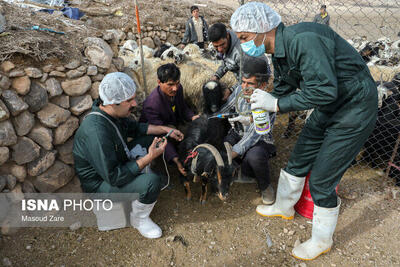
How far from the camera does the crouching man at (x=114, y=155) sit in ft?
7.18

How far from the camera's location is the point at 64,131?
8.84 feet

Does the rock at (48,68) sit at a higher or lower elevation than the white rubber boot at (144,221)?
higher

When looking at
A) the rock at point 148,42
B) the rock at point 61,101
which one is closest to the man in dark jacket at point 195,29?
the rock at point 148,42

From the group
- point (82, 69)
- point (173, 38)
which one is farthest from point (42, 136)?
point (173, 38)

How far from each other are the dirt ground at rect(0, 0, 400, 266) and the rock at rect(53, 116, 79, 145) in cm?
87

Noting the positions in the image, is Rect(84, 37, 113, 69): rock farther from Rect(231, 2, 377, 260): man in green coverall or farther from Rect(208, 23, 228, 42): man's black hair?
Rect(231, 2, 377, 260): man in green coverall

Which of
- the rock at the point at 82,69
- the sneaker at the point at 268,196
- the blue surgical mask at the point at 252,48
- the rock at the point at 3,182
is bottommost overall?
the sneaker at the point at 268,196

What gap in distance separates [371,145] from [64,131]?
11.4 ft

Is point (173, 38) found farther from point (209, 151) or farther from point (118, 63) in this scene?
point (209, 151)

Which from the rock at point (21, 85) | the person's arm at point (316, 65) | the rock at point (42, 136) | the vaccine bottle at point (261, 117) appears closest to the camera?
the person's arm at point (316, 65)

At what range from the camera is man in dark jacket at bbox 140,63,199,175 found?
2.89 m

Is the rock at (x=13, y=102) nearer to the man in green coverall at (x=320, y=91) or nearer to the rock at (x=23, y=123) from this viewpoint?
the rock at (x=23, y=123)

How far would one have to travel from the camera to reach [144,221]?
2555mm

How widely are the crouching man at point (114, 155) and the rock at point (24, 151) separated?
0.45 meters
